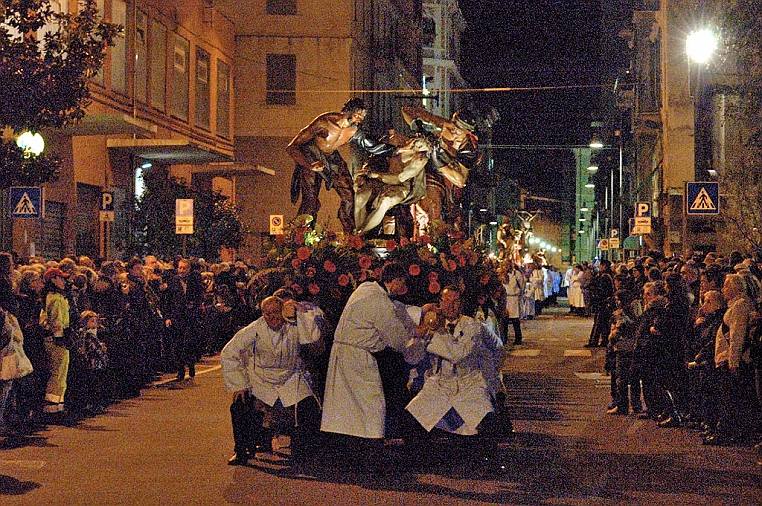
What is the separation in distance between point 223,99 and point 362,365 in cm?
3451

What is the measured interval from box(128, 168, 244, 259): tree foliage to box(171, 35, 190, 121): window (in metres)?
2.78

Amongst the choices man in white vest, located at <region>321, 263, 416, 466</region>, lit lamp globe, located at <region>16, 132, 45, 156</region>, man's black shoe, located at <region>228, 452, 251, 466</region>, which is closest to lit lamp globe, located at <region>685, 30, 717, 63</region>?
lit lamp globe, located at <region>16, 132, 45, 156</region>

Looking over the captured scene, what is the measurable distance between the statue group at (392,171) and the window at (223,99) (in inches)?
963

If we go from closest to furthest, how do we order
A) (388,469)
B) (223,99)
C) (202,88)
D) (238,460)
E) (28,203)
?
(388,469) → (238,460) → (28,203) → (202,88) → (223,99)

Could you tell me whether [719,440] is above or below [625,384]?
below

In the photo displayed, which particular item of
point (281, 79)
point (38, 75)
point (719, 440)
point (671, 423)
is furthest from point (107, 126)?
point (281, 79)

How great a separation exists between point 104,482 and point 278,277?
338 centimetres

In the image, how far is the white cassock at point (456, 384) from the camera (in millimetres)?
11766

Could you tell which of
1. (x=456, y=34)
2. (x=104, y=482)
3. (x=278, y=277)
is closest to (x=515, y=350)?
(x=278, y=277)

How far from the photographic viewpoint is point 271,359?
39.7ft

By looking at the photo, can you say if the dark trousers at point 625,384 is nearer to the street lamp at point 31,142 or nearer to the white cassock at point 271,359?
the white cassock at point 271,359

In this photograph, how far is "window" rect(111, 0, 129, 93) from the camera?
32938 millimetres

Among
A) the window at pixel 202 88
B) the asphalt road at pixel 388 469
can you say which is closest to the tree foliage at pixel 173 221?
the window at pixel 202 88

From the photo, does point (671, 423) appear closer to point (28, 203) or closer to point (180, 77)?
point (28, 203)
